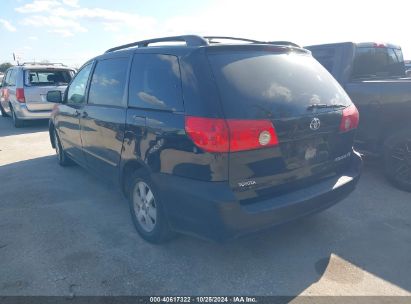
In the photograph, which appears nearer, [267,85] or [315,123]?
[267,85]

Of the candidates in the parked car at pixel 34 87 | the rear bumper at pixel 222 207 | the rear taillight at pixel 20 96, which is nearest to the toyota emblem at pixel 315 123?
the rear bumper at pixel 222 207

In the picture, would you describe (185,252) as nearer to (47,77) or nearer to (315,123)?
(315,123)

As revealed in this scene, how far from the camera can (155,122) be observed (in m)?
2.94

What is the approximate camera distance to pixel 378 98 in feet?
15.2

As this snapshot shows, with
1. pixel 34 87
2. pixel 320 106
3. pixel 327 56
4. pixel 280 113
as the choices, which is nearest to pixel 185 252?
pixel 280 113

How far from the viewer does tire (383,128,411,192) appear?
4438mm

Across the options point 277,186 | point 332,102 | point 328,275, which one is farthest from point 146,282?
point 332,102

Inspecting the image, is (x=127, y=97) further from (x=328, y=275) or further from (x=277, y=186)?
(x=328, y=275)

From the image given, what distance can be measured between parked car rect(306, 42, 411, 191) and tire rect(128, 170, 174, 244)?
3.24 meters

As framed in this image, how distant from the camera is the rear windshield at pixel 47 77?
375 inches

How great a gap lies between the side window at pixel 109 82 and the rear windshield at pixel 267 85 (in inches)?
51.9

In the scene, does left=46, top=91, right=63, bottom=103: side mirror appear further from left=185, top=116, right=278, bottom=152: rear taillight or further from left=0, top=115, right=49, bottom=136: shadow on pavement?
left=0, top=115, right=49, bottom=136: shadow on pavement

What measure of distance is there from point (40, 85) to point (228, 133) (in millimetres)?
8766

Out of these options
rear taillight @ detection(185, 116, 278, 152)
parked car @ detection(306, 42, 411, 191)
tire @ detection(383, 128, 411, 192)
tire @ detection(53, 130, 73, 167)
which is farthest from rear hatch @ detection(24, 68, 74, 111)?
tire @ detection(383, 128, 411, 192)
